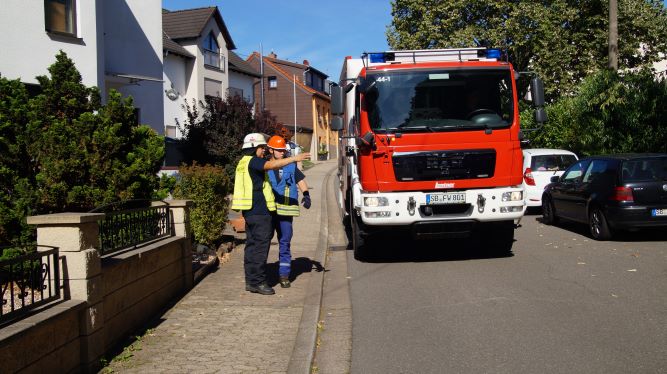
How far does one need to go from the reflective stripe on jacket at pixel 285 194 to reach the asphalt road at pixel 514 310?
1290 millimetres

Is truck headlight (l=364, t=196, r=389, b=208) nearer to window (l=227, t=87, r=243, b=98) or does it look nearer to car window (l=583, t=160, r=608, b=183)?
car window (l=583, t=160, r=608, b=183)

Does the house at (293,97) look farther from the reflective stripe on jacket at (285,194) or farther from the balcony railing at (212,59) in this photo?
the reflective stripe on jacket at (285,194)

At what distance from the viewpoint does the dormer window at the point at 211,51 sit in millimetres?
31375

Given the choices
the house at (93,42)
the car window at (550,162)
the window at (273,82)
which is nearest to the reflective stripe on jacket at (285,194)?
the house at (93,42)

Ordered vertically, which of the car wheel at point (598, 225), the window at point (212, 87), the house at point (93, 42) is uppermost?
the window at point (212, 87)

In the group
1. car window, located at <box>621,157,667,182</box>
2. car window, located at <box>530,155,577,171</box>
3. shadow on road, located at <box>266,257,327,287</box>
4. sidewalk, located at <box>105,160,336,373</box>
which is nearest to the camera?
sidewalk, located at <box>105,160,336,373</box>

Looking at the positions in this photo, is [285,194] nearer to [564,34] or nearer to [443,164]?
[443,164]

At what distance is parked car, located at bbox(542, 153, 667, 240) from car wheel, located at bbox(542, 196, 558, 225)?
138 centimetres

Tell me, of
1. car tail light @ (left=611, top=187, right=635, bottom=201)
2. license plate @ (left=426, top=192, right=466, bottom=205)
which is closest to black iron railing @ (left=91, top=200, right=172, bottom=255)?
license plate @ (left=426, top=192, right=466, bottom=205)

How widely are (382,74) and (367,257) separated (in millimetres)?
3012

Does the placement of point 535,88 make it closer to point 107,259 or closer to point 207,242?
point 207,242

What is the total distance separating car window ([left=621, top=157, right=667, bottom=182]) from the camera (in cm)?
1056

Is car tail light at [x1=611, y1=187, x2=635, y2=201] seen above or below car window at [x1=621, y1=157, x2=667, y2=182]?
below

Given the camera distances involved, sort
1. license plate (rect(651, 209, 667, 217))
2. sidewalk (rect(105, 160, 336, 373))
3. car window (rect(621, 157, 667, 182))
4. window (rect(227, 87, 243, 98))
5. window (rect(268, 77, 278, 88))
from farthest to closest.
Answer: window (rect(268, 77, 278, 88)), window (rect(227, 87, 243, 98)), car window (rect(621, 157, 667, 182)), license plate (rect(651, 209, 667, 217)), sidewalk (rect(105, 160, 336, 373))
